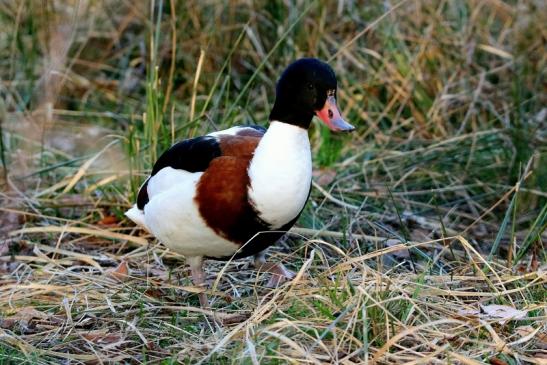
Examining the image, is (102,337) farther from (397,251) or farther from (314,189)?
(314,189)

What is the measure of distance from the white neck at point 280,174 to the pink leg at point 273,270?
0.43 metres

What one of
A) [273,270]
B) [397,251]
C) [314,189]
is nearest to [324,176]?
[314,189]

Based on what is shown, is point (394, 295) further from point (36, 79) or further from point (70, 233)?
point (36, 79)

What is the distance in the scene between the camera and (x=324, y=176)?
5.00 meters

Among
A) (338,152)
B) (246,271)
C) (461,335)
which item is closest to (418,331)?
(461,335)

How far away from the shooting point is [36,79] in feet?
19.7

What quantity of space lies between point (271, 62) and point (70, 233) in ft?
6.33

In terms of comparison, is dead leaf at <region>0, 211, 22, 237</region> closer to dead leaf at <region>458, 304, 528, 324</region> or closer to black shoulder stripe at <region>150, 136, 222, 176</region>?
black shoulder stripe at <region>150, 136, 222, 176</region>

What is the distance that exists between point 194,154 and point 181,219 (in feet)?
0.76

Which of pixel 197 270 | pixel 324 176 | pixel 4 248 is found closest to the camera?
pixel 197 270

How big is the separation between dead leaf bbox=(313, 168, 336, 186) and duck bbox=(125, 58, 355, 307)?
1.37 metres

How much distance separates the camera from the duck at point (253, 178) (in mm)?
3322

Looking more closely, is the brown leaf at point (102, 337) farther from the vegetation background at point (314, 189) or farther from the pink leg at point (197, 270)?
the pink leg at point (197, 270)

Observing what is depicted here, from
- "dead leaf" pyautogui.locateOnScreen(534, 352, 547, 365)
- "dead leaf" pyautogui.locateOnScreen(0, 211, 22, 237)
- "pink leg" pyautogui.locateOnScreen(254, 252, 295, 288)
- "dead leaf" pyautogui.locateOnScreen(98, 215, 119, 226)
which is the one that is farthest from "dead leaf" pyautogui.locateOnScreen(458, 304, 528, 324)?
"dead leaf" pyautogui.locateOnScreen(0, 211, 22, 237)
